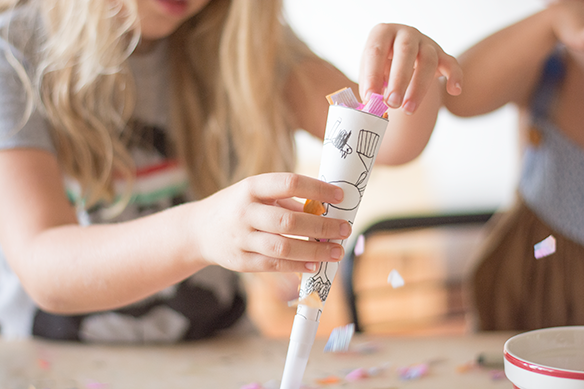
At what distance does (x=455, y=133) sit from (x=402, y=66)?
159 cm

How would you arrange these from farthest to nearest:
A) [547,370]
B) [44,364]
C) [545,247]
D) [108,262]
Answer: [545,247] < [44,364] < [108,262] < [547,370]

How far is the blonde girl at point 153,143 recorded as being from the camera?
35 centimetres

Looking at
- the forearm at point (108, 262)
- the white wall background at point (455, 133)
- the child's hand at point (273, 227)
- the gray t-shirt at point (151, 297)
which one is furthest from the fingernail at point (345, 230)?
the white wall background at point (455, 133)

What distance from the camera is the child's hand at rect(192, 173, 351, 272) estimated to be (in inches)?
11.8

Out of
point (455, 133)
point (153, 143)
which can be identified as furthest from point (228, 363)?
point (455, 133)

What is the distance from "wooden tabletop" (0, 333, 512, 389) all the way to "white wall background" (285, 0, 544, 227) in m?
1.18

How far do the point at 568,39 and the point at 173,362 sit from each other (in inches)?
21.1

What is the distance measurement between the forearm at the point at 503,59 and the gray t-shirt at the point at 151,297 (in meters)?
0.35

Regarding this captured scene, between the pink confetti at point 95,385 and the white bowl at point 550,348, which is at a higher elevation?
the white bowl at point 550,348

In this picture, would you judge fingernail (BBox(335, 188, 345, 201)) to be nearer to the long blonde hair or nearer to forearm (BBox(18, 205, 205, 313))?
forearm (BBox(18, 205, 205, 313))

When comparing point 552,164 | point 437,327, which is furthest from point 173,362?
point 437,327

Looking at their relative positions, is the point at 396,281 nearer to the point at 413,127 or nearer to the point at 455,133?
the point at 413,127

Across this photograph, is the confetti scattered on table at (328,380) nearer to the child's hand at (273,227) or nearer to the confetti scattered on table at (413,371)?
the confetti scattered on table at (413,371)

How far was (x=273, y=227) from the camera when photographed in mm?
302
